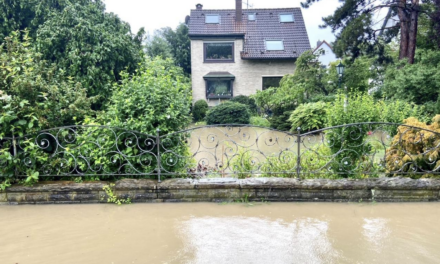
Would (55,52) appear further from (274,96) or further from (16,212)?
(274,96)

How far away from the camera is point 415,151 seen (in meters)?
4.70

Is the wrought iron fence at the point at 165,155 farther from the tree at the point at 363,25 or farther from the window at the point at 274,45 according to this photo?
the window at the point at 274,45

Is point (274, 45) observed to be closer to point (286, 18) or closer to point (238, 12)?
point (286, 18)

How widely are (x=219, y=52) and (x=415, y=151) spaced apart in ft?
53.9

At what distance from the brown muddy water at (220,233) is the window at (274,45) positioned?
16.9 m

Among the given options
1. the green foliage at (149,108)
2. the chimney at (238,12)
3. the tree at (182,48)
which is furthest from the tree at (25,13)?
the tree at (182,48)

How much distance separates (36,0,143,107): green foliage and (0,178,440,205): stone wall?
3.00 m

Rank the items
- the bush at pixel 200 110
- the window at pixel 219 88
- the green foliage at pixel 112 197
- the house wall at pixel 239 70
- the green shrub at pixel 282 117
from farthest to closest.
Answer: the window at pixel 219 88 → the house wall at pixel 239 70 → the bush at pixel 200 110 → the green shrub at pixel 282 117 → the green foliage at pixel 112 197

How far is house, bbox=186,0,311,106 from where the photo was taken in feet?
64.0

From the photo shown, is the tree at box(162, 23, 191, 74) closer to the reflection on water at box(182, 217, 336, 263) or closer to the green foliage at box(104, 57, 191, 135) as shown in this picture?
the green foliage at box(104, 57, 191, 135)

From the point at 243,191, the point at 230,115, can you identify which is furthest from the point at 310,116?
the point at 243,191

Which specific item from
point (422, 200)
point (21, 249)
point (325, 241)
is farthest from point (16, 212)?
point (422, 200)

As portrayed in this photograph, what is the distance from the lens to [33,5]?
783 cm

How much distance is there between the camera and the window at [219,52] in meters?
19.8
